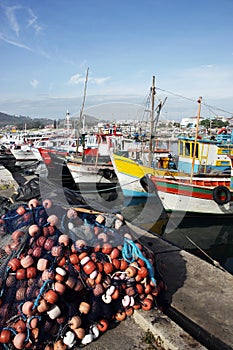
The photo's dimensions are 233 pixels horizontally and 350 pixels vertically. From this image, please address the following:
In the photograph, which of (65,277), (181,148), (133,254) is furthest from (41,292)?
(181,148)

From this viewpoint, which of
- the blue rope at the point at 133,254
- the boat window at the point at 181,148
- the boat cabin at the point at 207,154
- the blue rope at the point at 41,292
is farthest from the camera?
the boat window at the point at 181,148

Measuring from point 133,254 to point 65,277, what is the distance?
79cm

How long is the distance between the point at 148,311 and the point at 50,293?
1093 mm

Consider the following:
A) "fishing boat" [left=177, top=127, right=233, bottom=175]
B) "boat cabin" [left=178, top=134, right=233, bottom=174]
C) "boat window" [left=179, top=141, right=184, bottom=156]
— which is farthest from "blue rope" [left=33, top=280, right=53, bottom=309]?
"boat window" [left=179, top=141, right=184, bottom=156]

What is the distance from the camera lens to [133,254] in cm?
321

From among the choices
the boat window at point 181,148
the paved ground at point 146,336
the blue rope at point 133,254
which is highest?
the boat window at point 181,148

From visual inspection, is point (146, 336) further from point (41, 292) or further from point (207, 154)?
point (207, 154)

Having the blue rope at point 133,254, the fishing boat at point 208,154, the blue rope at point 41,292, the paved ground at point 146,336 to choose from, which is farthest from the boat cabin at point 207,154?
the blue rope at point 41,292

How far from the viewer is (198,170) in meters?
12.9

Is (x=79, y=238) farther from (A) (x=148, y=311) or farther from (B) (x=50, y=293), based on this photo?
(A) (x=148, y=311)

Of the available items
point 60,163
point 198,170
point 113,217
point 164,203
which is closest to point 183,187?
point 164,203

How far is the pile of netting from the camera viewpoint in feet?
8.77

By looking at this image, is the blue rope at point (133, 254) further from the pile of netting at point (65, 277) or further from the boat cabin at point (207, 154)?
the boat cabin at point (207, 154)

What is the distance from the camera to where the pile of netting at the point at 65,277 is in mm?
2672
